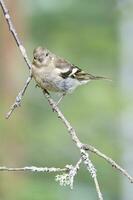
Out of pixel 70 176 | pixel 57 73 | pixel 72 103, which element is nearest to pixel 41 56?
pixel 57 73

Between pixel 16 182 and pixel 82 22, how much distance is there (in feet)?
17.0

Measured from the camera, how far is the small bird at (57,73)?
595cm

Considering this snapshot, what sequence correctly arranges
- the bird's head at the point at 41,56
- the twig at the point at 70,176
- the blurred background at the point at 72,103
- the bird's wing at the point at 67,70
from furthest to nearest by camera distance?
1. the blurred background at the point at 72,103
2. the bird's wing at the point at 67,70
3. the bird's head at the point at 41,56
4. the twig at the point at 70,176

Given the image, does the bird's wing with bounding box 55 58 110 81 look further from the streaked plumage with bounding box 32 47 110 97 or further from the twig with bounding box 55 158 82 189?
the twig with bounding box 55 158 82 189

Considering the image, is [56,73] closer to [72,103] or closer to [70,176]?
[70,176]

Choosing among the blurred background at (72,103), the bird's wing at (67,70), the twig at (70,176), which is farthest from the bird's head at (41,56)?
the twig at (70,176)

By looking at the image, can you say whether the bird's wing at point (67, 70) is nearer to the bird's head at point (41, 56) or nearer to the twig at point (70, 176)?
the bird's head at point (41, 56)

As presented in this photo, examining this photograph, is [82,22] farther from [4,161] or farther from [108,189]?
[4,161]

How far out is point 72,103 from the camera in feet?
38.7

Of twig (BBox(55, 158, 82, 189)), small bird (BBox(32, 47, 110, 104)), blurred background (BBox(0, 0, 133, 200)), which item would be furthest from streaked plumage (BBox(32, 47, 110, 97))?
twig (BBox(55, 158, 82, 189))

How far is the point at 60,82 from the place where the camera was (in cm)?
621

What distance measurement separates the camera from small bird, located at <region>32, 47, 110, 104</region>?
5.95 m

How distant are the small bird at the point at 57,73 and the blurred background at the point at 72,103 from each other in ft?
4.00

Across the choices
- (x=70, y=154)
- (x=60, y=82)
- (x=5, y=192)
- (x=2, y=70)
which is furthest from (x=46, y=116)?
(x=60, y=82)
